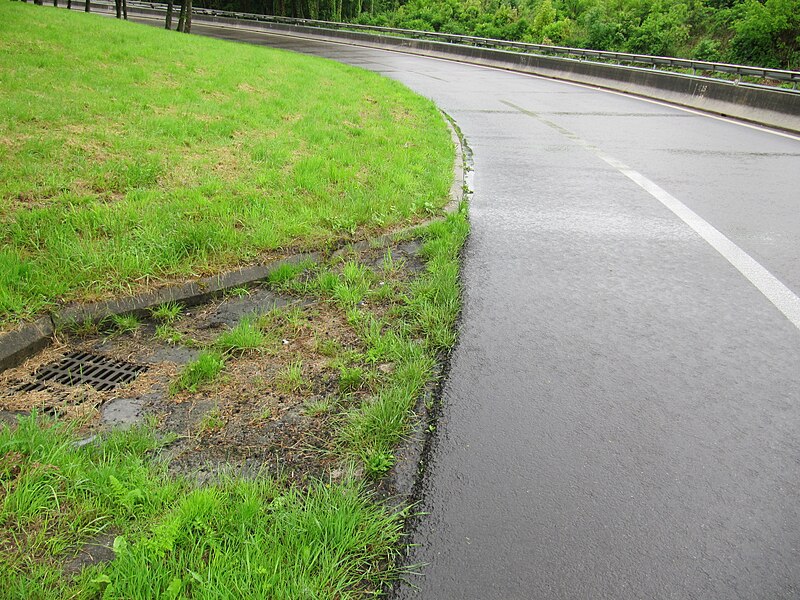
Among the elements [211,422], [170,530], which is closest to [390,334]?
[211,422]

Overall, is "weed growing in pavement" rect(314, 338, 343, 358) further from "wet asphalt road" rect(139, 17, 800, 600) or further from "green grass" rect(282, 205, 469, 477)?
"wet asphalt road" rect(139, 17, 800, 600)

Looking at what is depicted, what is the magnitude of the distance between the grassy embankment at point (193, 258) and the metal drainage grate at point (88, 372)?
0.45 meters

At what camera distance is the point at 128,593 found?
199cm

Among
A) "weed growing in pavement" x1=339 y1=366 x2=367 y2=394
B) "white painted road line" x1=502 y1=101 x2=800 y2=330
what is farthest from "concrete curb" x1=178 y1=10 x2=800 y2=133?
"weed growing in pavement" x1=339 y1=366 x2=367 y2=394

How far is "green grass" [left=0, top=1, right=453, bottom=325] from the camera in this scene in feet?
14.5

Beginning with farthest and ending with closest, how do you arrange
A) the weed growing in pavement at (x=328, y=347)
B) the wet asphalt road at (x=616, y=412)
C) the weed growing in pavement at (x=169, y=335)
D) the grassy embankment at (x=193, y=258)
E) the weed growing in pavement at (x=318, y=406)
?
the weed growing in pavement at (x=169, y=335)
the weed growing in pavement at (x=328, y=347)
the weed growing in pavement at (x=318, y=406)
the wet asphalt road at (x=616, y=412)
the grassy embankment at (x=193, y=258)

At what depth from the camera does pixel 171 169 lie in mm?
6461

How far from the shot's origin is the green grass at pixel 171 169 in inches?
175

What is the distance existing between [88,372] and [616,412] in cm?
303

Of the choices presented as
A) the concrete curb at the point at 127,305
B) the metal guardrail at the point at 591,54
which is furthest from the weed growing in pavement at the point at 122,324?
the metal guardrail at the point at 591,54

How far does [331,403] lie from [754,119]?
1494 cm

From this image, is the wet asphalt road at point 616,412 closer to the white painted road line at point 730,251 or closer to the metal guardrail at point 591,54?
the white painted road line at point 730,251

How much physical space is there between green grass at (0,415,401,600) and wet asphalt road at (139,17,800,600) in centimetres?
27

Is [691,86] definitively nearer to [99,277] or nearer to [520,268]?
[520,268]
